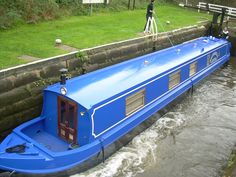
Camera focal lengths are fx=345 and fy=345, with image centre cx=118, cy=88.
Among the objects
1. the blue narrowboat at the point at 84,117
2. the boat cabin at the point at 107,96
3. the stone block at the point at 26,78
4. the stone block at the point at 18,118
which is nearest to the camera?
the blue narrowboat at the point at 84,117

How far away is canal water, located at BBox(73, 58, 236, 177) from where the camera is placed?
32.2ft

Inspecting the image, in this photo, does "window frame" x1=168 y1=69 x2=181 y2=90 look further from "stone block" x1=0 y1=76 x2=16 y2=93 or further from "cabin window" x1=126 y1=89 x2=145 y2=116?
"stone block" x1=0 y1=76 x2=16 y2=93

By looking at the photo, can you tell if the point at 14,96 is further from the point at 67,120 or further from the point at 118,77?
the point at 118,77

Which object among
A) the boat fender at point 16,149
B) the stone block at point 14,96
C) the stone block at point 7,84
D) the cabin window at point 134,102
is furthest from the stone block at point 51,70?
the boat fender at point 16,149

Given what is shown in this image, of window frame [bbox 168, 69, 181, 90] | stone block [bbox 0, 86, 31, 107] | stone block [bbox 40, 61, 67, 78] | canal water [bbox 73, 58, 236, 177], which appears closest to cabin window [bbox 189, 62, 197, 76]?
canal water [bbox 73, 58, 236, 177]

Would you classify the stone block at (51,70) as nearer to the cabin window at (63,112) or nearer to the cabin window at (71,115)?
the cabin window at (63,112)

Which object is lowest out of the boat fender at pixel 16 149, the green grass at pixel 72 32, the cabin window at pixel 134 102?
the boat fender at pixel 16 149

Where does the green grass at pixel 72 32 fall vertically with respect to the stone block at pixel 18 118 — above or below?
above

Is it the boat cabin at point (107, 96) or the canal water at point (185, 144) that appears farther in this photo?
the canal water at point (185, 144)

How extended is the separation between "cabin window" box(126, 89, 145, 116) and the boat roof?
0.36 m

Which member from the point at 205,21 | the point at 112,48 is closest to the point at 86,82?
the point at 112,48

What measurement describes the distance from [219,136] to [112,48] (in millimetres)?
5291

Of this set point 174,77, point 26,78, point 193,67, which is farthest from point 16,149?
point 193,67

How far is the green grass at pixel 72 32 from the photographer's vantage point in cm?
1210
